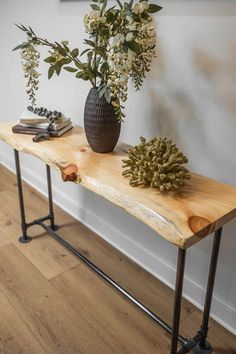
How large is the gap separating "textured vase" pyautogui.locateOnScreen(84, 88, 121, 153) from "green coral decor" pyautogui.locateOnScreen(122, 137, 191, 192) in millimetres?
234

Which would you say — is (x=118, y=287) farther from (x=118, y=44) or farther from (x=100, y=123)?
(x=118, y=44)

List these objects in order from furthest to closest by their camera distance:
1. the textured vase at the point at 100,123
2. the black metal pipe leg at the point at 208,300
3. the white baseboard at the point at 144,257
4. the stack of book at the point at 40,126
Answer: the stack of book at the point at 40,126, the white baseboard at the point at 144,257, the textured vase at the point at 100,123, the black metal pipe leg at the point at 208,300

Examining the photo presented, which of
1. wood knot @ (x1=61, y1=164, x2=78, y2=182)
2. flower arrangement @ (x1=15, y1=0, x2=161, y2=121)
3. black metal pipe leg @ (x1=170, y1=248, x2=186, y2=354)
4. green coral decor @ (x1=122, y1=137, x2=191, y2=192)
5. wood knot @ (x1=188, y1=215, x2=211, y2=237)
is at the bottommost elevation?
black metal pipe leg @ (x1=170, y1=248, x2=186, y2=354)

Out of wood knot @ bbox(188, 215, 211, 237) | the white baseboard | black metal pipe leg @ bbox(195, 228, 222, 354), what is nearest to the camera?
wood knot @ bbox(188, 215, 211, 237)

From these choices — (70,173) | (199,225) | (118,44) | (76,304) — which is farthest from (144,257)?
(118,44)

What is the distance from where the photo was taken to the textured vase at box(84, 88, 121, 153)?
1.27 m

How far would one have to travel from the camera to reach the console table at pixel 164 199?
0.89 metres

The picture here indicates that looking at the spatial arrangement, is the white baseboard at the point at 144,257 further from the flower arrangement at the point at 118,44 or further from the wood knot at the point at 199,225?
the flower arrangement at the point at 118,44

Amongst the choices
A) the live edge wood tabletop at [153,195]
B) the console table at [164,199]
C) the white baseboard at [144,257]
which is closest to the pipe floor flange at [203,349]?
the console table at [164,199]

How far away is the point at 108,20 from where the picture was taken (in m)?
1.08

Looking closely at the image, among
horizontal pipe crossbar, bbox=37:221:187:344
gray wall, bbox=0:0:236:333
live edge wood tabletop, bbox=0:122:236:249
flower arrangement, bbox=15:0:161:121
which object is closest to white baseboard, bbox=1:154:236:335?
gray wall, bbox=0:0:236:333

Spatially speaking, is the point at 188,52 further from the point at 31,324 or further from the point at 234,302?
the point at 31,324

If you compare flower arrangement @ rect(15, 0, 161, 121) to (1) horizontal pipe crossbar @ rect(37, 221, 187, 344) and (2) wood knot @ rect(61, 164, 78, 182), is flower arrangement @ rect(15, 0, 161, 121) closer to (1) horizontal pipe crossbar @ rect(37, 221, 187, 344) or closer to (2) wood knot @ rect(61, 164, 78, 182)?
(2) wood knot @ rect(61, 164, 78, 182)

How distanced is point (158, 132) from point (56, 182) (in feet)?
3.55
